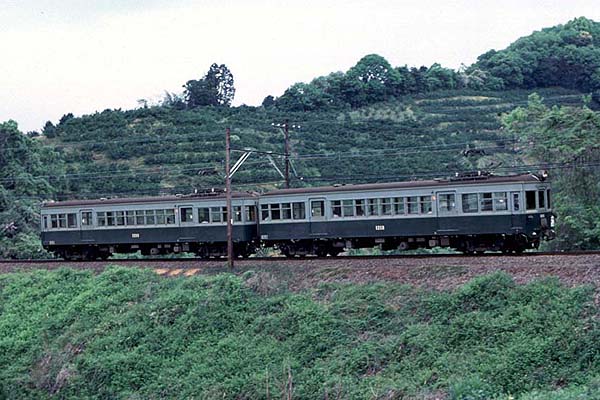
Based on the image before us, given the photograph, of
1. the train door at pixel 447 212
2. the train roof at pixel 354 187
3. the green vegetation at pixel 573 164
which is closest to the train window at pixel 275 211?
the train roof at pixel 354 187

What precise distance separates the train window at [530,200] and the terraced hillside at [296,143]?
25.4 meters

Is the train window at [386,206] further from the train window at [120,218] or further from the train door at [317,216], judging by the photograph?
the train window at [120,218]

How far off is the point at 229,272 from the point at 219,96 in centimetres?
6531

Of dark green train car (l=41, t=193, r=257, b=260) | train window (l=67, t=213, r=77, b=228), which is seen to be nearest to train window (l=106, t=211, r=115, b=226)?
dark green train car (l=41, t=193, r=257, b=260)

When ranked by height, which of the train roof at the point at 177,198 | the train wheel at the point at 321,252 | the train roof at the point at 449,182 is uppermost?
the train roof at the point at 449,182

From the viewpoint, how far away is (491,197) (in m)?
27.3

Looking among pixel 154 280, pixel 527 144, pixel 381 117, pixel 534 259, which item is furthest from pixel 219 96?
pixel 534 259

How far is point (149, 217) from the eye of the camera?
112 ft

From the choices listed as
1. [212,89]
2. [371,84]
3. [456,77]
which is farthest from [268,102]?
[456,77]

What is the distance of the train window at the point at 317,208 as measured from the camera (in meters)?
30.4

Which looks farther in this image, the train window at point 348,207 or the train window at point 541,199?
the train window at point 348,207

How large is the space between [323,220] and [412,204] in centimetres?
354

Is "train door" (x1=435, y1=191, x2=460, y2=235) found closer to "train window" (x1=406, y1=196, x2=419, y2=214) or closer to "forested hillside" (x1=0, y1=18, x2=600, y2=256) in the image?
"train window" (x1=406, y1=196, x2=419, y2=214)

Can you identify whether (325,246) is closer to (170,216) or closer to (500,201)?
(170,216)
